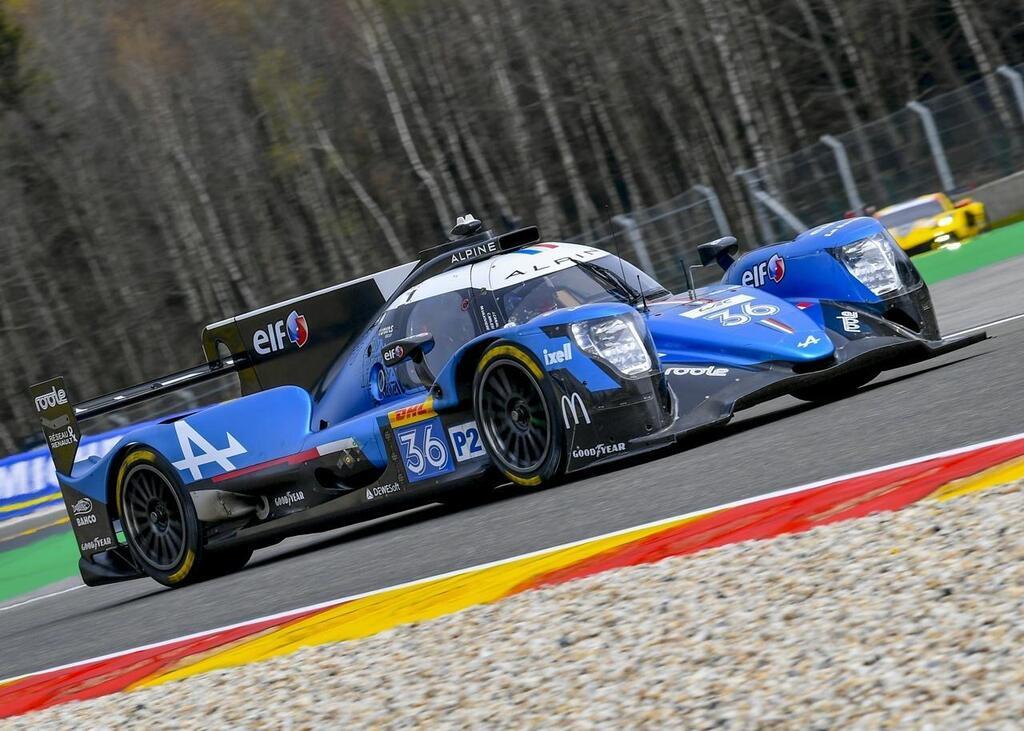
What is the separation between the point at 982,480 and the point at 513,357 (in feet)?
9.71

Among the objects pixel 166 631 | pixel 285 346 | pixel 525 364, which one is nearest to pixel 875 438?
pixel 525 364

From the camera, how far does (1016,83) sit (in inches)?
763

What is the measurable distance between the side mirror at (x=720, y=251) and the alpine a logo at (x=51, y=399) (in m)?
3.87

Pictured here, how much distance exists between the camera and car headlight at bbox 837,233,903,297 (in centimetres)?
730

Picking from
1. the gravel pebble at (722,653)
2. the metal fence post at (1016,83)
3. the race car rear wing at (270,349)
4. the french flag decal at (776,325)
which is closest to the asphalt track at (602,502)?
the french flag decal at (776,325)

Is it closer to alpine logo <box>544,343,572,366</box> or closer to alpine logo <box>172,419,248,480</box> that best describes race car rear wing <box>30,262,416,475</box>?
alpine logo <box>172,419,248,480</box>

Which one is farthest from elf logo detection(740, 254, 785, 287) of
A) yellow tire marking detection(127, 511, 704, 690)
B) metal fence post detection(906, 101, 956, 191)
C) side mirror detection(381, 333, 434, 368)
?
metal fence post detection(906, 101, 956, 191)

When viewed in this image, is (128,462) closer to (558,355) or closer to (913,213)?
(558,355)

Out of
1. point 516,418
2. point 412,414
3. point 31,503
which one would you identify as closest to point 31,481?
point 31,503

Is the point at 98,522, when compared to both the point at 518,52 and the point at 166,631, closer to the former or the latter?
the point at 166,631

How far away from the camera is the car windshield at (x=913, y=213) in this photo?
19.5 m

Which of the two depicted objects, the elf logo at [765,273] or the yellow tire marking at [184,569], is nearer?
the elf logo at [765,273]

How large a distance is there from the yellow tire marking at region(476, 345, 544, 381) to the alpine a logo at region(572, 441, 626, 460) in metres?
0.38

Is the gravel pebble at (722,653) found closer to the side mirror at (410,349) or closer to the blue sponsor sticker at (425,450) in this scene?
the blue sponsor sticker at (425,450)
